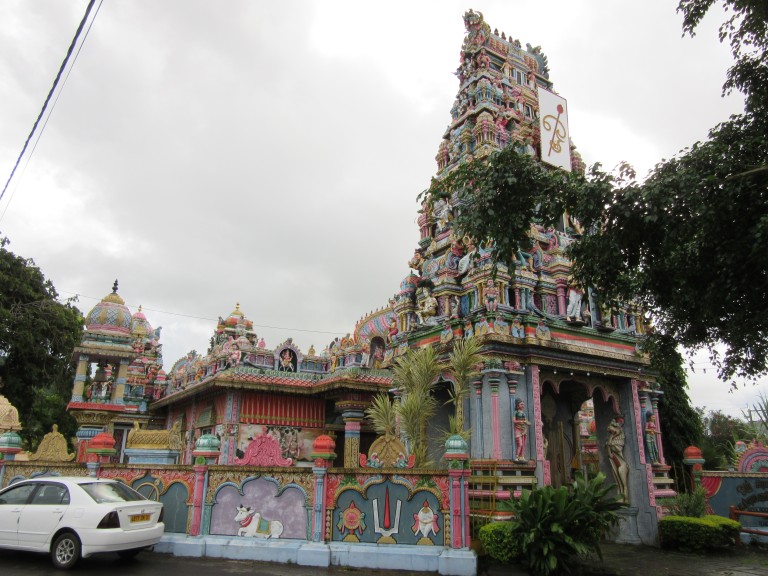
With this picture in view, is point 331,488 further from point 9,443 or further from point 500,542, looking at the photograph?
point 9,443

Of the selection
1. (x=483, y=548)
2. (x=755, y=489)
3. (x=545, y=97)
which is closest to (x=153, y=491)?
(x=483, y=548)

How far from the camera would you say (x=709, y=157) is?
8.88 metres

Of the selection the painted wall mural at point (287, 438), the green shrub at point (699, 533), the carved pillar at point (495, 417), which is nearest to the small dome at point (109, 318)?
the painted wall mural at point (287, 438)

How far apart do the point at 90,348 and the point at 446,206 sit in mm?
17128

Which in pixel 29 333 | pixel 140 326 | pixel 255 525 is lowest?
pixel 255 525

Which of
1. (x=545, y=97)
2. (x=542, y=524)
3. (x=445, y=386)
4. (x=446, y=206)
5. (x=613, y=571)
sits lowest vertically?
(x=613, y=571)

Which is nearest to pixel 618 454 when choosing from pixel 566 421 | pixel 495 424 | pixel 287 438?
pixel 566 421

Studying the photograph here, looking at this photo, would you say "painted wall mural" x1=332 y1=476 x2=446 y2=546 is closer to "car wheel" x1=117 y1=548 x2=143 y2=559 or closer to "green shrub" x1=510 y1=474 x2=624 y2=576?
"green shrub" x1=510 y1=474 x2=624 y2=576

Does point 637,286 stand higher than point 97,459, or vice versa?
point 637,286

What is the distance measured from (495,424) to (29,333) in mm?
22715

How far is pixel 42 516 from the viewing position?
28.7 feet

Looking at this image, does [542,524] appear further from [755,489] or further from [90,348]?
[90,348]

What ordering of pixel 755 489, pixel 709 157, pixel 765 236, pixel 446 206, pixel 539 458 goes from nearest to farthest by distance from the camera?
1. pixel 765 236
2. pixel 709 157
3. pixel 539 458
4. pixel 755 489
5. pixel 446 206

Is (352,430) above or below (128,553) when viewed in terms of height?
above
